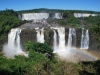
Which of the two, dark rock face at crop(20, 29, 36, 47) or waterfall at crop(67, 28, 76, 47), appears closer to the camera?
dark rock face at crop(20, 29, 36, 47)

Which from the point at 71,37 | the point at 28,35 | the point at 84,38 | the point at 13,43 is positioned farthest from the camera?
the point at 84,38

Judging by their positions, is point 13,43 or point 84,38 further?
point 84,38

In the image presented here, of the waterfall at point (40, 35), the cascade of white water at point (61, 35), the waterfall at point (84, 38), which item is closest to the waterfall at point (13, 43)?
the waterfall at point (40, 35)

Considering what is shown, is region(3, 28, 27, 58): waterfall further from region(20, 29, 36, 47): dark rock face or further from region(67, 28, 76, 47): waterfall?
region(67, 28, 76, 47): waterfall

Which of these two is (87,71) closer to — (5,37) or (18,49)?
(18,49)

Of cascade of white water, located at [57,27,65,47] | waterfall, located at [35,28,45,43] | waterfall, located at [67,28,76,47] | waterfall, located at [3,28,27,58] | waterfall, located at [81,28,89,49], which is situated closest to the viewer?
waterfall, located at [35,28,45,43]

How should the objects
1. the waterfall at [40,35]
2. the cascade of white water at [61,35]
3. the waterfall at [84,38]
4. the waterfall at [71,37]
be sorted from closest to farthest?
the waterfall at [40,35] → the cascade of white water at [61,35] → the waterfall at [71,37] → the waterfall at [84,38]

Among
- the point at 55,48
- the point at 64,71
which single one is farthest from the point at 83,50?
the point at 64,71

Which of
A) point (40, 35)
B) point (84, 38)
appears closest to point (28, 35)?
point (40, 35)

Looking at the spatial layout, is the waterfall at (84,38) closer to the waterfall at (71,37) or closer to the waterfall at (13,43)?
the waterfall at (71,37)

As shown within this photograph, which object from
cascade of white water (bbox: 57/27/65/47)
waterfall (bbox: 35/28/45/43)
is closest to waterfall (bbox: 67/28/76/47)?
cascade of white water (bbox: 57/27/65/47)

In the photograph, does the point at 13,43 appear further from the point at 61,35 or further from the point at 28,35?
the point at 61,35

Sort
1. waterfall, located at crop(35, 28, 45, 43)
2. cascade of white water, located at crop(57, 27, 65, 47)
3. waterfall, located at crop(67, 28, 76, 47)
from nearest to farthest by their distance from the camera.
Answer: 1. waterfall, located at crop(35, 28, 45, 43)
2. cascade of white water, located at crop(57, 27, 65, 47)
3. waterfall, located at crop(67, 28, 76, 47)
